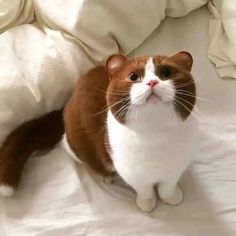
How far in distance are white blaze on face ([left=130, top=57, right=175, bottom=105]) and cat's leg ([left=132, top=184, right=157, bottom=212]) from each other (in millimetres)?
269

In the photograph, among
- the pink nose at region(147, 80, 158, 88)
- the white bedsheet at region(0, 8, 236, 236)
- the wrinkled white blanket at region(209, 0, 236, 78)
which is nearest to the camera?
the pink nose at region(147, 80, 158, 88)

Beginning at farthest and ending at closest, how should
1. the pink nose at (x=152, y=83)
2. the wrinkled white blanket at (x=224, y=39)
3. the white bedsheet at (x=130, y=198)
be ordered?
the wrinkled white blanket at (x=224, y=39), the white bedsheet at (x=130, y=198), the pink nose at (x=152, y=83)

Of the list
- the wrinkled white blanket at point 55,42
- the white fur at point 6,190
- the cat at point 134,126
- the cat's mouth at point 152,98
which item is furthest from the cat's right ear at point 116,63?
the white fur at point 6,190

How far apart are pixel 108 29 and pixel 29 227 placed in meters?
0.47

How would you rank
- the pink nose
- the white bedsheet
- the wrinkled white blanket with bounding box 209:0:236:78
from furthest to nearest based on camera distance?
the wrinkled white blanket with bounding box 209:0:236:78, the white bedsheet, the pink nose

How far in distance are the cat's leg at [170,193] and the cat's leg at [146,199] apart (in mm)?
20

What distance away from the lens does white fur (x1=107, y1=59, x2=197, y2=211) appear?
744 mm

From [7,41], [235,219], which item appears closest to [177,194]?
[235,219]

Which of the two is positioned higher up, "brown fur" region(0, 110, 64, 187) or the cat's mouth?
the cat's mouth

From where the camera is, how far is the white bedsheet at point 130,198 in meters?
0.95

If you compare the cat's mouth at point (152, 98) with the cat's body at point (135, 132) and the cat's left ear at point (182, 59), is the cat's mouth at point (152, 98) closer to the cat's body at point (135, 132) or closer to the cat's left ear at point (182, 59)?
the cat's body at point (135, 132)

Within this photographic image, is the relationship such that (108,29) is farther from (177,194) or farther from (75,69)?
(177,194)

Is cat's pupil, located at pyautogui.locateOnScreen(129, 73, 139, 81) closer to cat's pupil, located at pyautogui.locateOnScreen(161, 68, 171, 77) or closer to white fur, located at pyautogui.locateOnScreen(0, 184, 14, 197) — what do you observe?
cat's pupil, located at pyautogui.locateOnScreen(161, 68, 171, 77)

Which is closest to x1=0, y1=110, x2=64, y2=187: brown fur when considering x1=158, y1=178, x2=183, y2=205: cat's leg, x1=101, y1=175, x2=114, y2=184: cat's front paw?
x1=101, y1=175, x2=114, y2=184: cat's front paw
